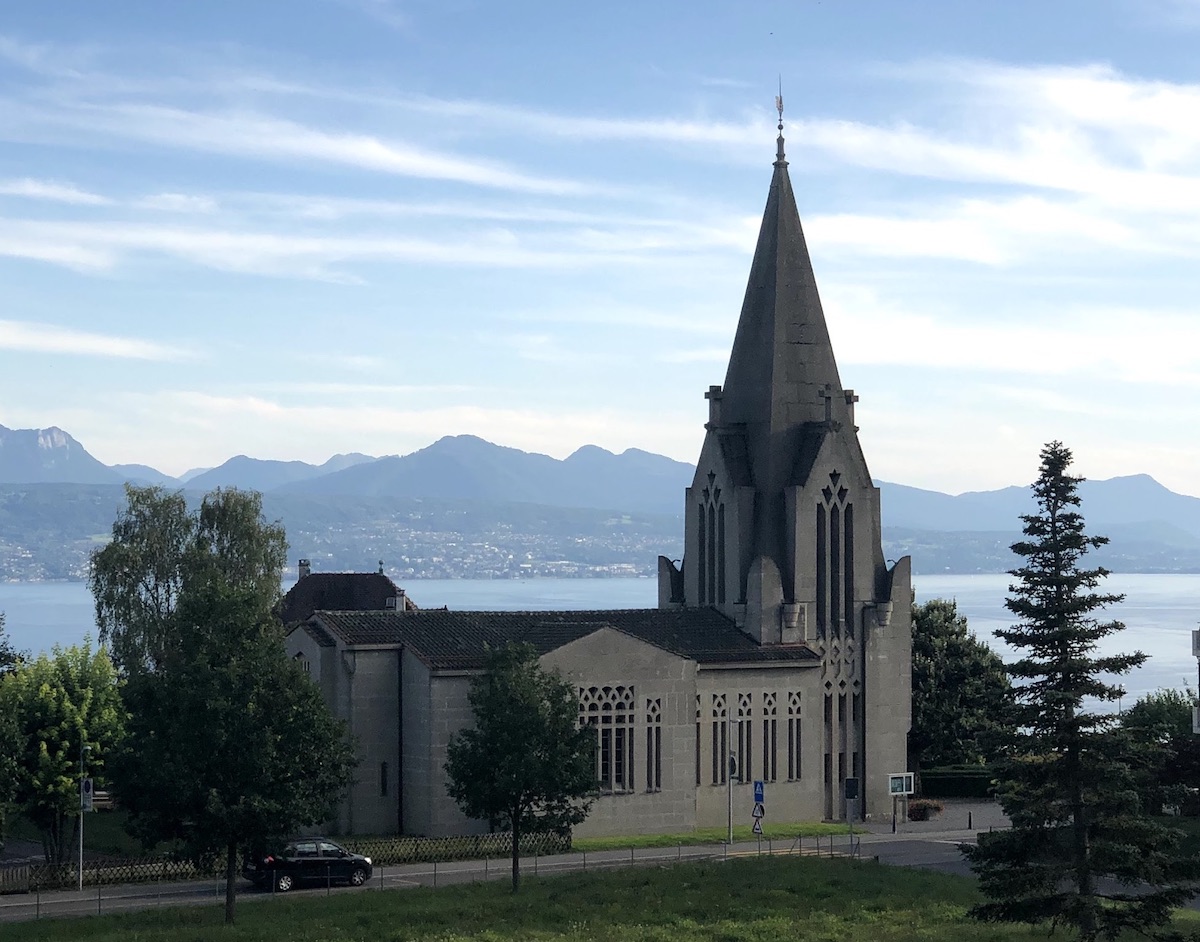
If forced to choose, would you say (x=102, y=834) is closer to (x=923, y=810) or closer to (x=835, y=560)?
(x=835, y=560)

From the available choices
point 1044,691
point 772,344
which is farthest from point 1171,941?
point 772,344

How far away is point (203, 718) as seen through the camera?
4284 cm

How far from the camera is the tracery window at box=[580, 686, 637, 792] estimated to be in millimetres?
62656

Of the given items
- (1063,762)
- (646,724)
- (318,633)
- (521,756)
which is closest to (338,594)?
(318,633)

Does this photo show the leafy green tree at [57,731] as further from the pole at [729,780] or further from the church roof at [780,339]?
the church roof at [780,339]

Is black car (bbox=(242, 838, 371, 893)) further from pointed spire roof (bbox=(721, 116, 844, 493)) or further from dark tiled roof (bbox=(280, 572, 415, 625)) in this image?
dark tiled roof (bbox=(280, 572, 415, 625))

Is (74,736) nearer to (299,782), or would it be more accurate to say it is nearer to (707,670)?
(299,782)

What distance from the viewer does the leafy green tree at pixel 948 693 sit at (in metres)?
83.9

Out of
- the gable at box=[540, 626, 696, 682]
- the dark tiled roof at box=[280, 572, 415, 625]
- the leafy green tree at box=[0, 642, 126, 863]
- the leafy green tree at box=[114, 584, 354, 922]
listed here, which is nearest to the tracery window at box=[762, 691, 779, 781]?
the gable at box=[540, 626, 696, 682]

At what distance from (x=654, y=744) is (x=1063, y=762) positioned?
27040 mm

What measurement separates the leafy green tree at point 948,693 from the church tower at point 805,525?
39.3 feet

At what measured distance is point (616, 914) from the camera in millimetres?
43312

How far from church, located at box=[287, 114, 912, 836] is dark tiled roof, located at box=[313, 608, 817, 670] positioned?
11 cm

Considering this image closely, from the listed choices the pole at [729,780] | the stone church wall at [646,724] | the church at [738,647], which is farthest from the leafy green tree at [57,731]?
the pole at [729,780]
